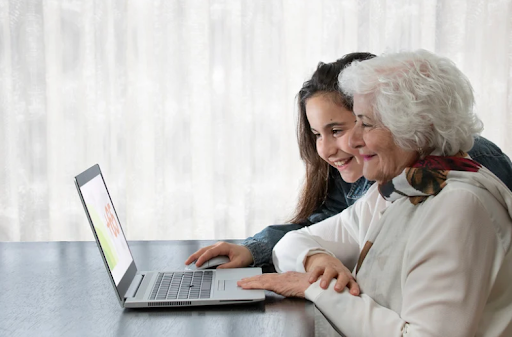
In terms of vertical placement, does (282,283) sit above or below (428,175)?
below

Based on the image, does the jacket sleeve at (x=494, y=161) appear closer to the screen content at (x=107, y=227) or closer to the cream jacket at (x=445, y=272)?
the cream jacket at (x=445, y=272)

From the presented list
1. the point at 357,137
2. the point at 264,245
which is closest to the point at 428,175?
the point at 357,137

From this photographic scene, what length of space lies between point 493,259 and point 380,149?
1.04 feet

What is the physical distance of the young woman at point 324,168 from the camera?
153 cm

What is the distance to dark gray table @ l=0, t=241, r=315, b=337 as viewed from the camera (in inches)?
48.7

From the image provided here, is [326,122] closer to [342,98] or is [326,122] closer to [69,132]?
[342,98]

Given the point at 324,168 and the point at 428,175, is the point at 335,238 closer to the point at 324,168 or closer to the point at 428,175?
the point at 324,168

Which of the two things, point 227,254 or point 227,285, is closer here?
point 227,285

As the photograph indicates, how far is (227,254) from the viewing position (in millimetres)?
1691

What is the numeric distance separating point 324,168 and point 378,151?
83 cm

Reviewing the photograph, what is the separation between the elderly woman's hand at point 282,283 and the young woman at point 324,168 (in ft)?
0.13

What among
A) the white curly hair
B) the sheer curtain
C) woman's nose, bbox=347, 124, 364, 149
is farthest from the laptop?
the sheer curtain

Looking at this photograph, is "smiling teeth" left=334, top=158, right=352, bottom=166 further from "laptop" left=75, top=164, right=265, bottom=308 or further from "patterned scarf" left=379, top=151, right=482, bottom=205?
"patterned scarf" left=379, top=151, right=482, bottom=205

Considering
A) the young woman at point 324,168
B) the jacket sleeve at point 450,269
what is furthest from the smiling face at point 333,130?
the jacket sleeve at point 450,269
